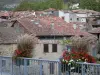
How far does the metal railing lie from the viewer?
10756 millimetres

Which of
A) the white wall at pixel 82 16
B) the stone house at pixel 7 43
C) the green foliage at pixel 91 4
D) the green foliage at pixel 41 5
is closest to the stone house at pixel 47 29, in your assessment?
the stone house at pixel 7 43

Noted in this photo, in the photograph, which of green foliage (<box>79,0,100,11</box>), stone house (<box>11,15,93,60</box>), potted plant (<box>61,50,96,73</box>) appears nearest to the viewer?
potted plant (<box>61,50,96,73</box>)

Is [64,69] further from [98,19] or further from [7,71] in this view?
[98,19]

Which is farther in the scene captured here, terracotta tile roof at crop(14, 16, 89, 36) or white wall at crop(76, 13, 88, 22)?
white wall at crop(76, 13, 88, 22)

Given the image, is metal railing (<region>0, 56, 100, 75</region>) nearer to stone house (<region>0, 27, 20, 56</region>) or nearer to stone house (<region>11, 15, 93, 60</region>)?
stone house (<region>0, 27, 20, 56</region>)

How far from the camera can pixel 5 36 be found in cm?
3653

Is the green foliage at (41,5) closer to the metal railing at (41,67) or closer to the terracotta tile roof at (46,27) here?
the terracotta tile roof at (46,27)

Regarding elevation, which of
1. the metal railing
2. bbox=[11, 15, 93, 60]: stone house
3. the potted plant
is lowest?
bbox=[11, 15, 93, 60]: stone house

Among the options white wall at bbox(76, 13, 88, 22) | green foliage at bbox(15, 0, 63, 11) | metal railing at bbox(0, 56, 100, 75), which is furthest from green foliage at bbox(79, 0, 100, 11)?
metal railing at bbox(0, 56, 100, 75)

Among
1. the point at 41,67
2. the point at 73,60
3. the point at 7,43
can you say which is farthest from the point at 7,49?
the point at 73,60

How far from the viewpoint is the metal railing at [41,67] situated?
10.8m

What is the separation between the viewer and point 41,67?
12.4 metres

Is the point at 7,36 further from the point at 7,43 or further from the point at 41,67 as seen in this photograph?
the point at 41,67

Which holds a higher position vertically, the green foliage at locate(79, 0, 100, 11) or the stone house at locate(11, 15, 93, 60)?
the stone house at locate(11, 15, 93, 60)
